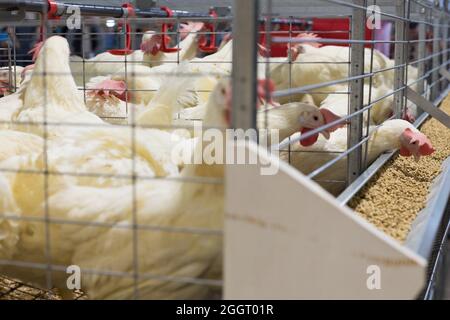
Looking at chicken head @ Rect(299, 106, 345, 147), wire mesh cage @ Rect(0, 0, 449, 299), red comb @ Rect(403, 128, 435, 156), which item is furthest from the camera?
red comb @ Rect(403, 128, 435, 156)

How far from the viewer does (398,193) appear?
2.32 metres

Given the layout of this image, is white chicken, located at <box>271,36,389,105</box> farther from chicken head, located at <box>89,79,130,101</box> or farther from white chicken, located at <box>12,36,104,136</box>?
white chicken, located at <box>12,36,104,136</box>

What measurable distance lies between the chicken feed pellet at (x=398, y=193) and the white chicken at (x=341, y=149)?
0.08 meters

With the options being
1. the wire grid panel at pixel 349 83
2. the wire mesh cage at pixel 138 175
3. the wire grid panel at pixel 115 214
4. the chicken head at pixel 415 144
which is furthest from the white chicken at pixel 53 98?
the chicken head at pixel 415 144

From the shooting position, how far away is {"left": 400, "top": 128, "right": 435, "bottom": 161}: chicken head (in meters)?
2.69

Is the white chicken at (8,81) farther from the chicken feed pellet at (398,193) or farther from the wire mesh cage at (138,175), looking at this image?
the chicken feed pellet at (398,193)

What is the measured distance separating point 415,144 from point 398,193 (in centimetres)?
46

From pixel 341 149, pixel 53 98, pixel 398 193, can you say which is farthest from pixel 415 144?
pixel 53 98

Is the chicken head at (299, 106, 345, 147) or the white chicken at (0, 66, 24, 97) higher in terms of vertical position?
the white chicken at (0, 66, 24, 97)

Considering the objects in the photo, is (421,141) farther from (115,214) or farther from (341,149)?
(115,214)

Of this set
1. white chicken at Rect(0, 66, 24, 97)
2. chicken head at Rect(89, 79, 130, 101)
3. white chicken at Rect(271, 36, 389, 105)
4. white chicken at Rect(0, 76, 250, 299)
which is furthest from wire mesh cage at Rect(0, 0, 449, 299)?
white chicken at Rect(271, 36, 389, 105)

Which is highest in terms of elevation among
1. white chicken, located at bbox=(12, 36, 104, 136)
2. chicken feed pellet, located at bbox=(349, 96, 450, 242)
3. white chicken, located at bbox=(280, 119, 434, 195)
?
white chicken, located at bbox=(12, 36, 104, 136)
